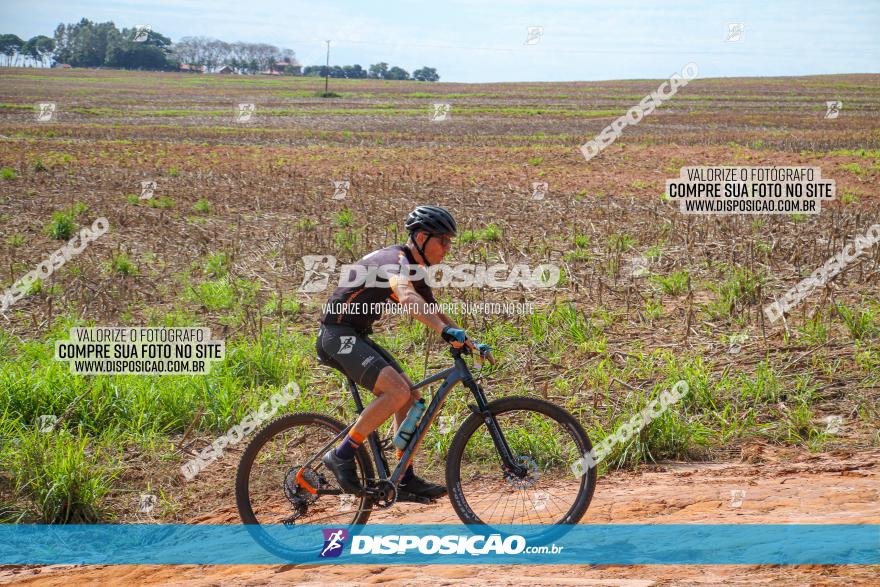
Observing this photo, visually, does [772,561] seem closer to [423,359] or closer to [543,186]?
[423,359]

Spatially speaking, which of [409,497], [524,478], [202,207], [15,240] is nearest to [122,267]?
[15,240]

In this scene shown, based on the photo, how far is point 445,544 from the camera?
16.8 ft

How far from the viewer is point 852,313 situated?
9.10 m

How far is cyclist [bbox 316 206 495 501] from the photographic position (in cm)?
490

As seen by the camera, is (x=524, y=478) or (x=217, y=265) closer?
(x=524, y=478)

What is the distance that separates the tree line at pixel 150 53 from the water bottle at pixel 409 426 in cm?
13384

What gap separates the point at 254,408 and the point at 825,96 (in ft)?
232

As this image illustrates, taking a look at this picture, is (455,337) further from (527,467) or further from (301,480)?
(301,480)

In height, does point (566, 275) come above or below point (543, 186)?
below

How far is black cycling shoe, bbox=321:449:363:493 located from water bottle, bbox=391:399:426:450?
0.33 metres

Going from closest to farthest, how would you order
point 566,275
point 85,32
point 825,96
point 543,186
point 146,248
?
point 566,275, point 146,248, point 543,186, point 825,96, point 85,32

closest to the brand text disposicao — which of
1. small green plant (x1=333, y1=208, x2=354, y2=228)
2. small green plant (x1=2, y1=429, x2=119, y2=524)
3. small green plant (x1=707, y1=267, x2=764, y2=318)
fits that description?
small green plant (x1=2, y1=429, x2=119, y2=524)

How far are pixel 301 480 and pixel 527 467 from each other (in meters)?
1.52

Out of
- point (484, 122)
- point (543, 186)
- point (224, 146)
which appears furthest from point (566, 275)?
point (484, 122)
